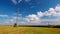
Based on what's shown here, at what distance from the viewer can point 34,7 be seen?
10.7 feet

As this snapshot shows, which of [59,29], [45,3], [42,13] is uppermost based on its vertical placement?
[45,3]

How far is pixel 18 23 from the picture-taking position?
3264 mm

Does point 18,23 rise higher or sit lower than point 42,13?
lower

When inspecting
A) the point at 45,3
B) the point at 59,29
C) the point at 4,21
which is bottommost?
the point at 59,29

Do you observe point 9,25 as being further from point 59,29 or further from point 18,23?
point 59,29

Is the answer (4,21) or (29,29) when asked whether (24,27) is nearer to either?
(29,29)

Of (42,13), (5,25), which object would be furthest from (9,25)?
(42,13)

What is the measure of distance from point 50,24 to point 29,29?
1.99ft

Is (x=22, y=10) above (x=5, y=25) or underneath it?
above

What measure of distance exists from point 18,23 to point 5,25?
1.18 ft

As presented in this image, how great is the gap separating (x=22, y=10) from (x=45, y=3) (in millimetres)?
676

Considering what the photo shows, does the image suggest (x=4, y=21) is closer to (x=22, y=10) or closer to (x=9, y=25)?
(x=9, y=25)

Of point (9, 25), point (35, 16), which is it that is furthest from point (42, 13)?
point (9, 25)

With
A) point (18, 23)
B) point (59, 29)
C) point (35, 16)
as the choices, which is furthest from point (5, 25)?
point (59, 29)
